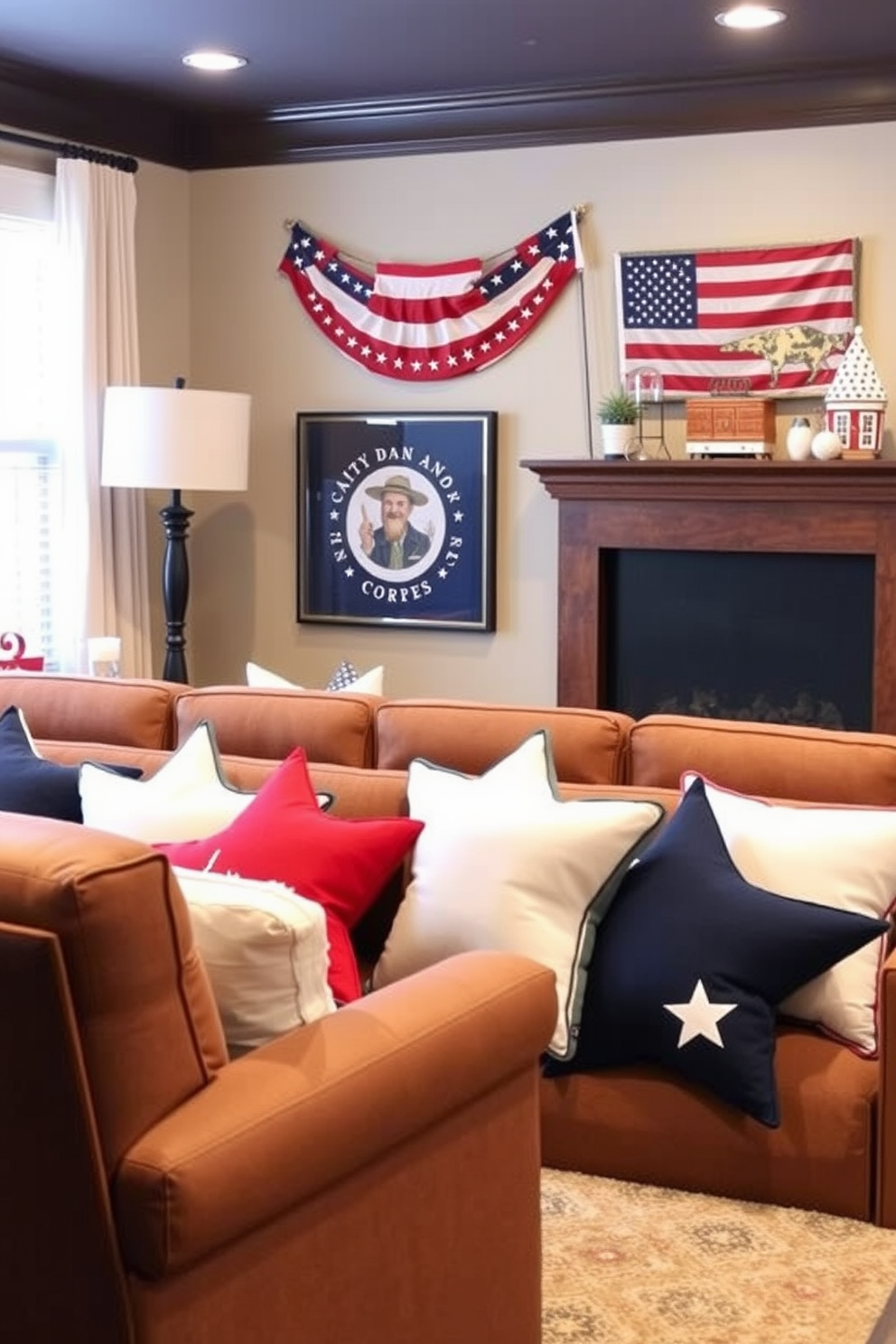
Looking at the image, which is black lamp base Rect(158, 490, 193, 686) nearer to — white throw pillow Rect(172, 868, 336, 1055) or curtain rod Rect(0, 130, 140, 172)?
curtain rod Rect(0, 130, 140, 172)

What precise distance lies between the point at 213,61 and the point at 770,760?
3.23 meters

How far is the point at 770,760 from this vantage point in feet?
10.6

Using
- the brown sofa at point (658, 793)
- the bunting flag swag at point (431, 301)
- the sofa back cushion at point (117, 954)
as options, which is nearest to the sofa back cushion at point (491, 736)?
the brown sofa at point (658, 793)

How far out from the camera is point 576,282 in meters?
5.75

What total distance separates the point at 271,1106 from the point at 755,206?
4.23 m

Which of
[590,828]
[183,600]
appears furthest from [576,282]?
[590,828]

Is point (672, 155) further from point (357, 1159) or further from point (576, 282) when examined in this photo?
point (357, 1159)

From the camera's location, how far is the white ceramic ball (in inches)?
205

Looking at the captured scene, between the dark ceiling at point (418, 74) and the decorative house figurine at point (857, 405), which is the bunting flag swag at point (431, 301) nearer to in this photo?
the dark ceiling at point (418, 74)

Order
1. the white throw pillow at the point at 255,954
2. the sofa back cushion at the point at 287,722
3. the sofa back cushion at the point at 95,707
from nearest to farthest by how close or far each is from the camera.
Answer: the white throw pillow at the point at 255,954 → the sofa back cushion at the point at 287,722 → the sofa back cushion at the point at 95,707

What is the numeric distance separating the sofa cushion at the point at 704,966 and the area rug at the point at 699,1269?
20cm

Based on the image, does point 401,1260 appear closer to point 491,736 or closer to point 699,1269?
point 699,1269

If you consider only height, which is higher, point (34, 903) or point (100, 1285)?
point (34, 903)

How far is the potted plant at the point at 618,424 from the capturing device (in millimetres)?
5539
